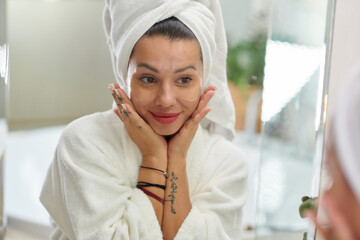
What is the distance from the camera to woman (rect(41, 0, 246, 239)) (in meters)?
0.78

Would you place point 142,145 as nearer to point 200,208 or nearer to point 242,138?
point 200,208

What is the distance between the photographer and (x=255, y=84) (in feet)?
4.07

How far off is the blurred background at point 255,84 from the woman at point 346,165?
34cm

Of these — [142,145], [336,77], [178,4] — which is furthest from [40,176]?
[336,77]

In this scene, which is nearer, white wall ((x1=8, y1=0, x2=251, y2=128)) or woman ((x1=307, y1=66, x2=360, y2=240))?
woman ((x1=307, y1=66, x2=360, y2=240))

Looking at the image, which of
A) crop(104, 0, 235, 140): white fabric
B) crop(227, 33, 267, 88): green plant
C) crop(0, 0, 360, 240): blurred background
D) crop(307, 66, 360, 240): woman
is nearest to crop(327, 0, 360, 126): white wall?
crop(0, 0, 360, 240): blurred background

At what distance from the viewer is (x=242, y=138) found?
273 cm

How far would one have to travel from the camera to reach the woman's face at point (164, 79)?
778 millimetres

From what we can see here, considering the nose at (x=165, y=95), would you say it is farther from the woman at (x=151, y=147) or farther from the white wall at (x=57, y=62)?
the white wall at (x=57, y=62)

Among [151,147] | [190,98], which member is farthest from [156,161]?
[190,98]

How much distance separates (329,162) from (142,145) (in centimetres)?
51

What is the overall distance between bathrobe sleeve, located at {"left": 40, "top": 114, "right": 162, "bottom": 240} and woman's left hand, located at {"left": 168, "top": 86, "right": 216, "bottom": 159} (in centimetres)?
8

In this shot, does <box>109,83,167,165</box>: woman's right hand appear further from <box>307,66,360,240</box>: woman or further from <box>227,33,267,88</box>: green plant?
<box>227,33,267,88</box>: green plant

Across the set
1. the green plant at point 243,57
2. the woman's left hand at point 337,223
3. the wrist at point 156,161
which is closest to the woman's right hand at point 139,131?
the wrist at point 156,161
